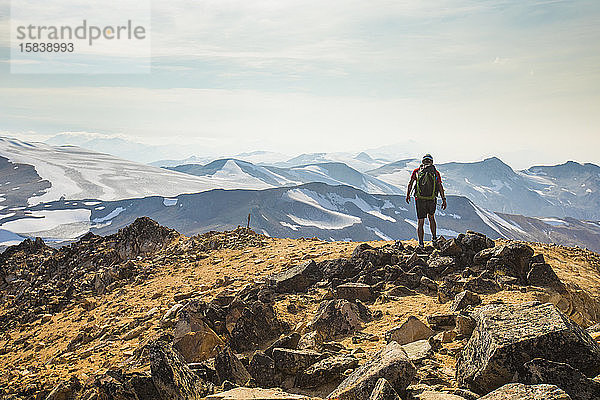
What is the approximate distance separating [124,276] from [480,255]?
11.3m

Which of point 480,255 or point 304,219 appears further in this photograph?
point 304,219

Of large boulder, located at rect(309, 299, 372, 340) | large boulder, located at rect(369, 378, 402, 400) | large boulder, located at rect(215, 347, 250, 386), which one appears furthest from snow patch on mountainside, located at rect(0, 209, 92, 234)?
large boulder, located at rect(369, 378, 402, 400)

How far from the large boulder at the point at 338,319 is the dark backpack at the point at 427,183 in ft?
18.6

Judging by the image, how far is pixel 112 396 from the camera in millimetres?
5059

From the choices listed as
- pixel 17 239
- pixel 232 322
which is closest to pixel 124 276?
pixel 232 322

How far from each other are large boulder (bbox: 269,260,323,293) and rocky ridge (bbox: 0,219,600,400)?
0.04m

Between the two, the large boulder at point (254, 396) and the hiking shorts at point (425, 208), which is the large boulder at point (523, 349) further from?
the hiking shorts at point (425, 208)

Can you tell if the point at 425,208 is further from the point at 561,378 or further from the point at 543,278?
the point at 561,378

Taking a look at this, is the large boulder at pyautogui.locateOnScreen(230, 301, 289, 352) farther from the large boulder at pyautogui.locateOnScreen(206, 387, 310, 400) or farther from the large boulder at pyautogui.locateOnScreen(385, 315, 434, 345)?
the large boulder at pyautogui.locateOnScreen(206, 387, 310, 400)

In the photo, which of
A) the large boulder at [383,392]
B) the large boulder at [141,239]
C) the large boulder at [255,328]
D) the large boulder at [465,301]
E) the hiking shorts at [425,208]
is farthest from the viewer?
the large boulder at [141,239]

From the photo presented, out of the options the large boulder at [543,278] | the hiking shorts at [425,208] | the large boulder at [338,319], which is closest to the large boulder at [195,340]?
the large boulder at [338,319]

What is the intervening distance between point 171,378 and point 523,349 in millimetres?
3935

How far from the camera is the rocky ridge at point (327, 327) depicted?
4609mm

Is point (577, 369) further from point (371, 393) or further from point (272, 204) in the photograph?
point (272, 204)
